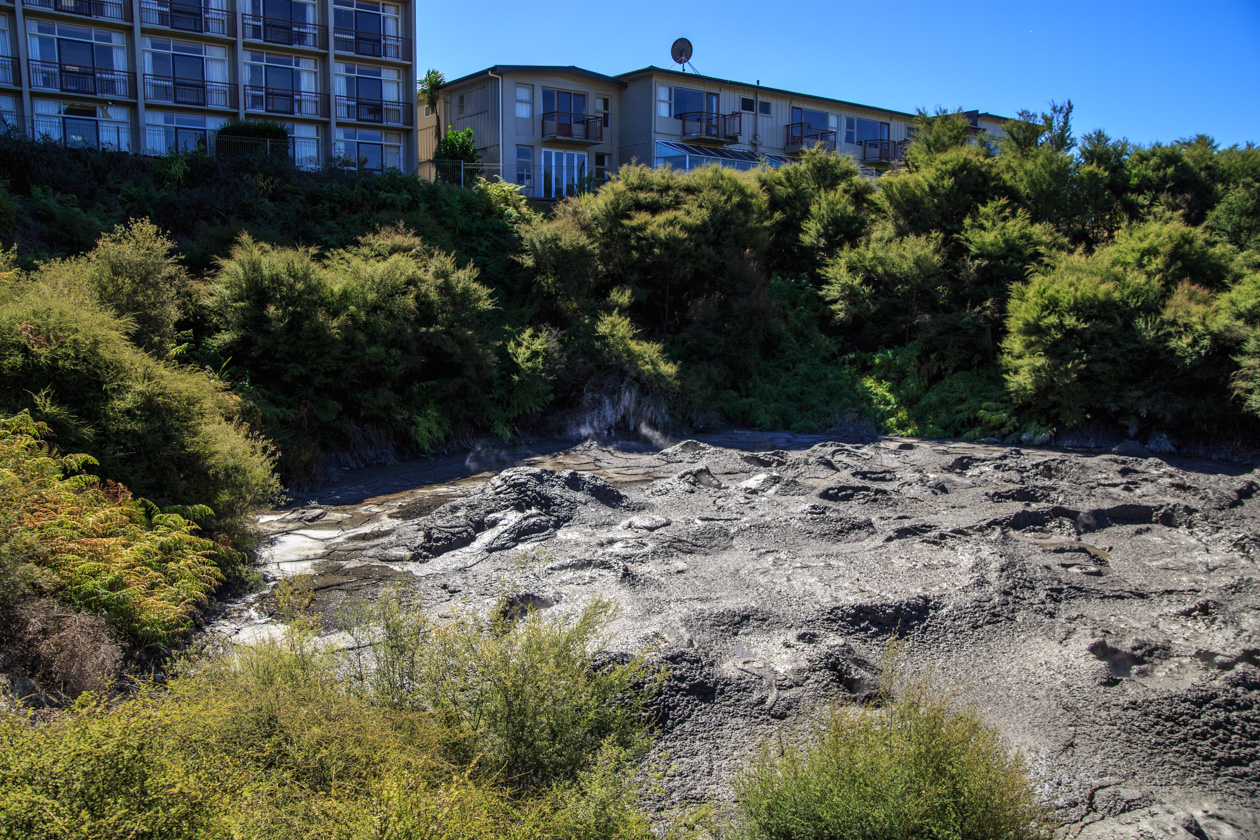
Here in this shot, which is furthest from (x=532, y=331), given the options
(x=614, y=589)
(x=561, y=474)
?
(x=614, y=589)

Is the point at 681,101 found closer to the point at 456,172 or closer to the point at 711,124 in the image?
the point at 711,124

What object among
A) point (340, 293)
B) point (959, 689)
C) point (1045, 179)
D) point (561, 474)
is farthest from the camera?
point (1045, 179)

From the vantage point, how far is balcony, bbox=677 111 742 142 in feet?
115

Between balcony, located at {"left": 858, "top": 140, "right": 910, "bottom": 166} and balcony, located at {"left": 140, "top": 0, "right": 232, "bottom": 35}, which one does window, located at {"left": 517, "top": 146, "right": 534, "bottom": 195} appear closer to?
balcony, located at {"left": 140, "top": 0, "right": 232, "bottom": 35}

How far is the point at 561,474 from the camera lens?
1313cm

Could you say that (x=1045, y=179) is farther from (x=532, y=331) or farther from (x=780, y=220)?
(x=532, y=331)

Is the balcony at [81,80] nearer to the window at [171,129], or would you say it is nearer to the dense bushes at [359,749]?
the window at [171,129]

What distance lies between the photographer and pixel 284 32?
28359mm

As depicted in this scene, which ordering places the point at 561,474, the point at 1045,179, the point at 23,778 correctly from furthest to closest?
the point at 1045,179 < the point at 561,474 < the point at 23,778

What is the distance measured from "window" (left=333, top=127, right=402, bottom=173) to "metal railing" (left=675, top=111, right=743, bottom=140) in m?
11.9

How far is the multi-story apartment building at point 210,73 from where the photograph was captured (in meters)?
24.9

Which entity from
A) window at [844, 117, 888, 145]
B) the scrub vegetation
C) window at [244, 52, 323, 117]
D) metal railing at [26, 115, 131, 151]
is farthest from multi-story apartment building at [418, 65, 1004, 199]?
metal railing at [26, 115, 131, 151]

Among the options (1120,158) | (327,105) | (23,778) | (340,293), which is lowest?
(23,778)

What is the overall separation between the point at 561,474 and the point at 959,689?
7591mm
